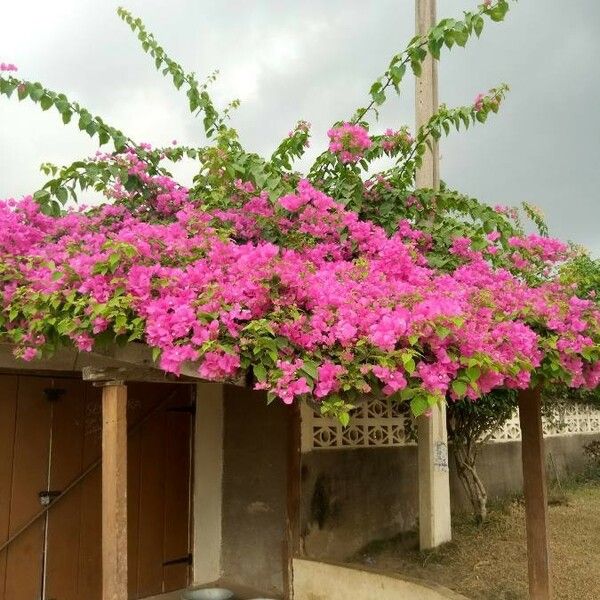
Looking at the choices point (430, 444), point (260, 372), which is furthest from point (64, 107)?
point (430, 444)

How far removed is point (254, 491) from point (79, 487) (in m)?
1.40

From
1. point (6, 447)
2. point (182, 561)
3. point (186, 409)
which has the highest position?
point (186, 409)

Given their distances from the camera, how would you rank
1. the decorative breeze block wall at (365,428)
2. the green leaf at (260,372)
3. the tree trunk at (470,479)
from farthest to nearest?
the tree trunk at (470,479)
the decorative breeze block wall at (365,428)
the green leaf at (260,372)

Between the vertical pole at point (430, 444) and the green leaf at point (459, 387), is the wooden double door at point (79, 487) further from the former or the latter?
the green leaf at point (459, 387)

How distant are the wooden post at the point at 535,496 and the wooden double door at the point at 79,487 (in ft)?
9.10

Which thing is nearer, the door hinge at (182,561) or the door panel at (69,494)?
the door panel at (69,494)

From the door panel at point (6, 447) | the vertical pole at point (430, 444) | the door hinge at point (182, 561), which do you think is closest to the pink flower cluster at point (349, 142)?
the vertical pole at point (430, 444)

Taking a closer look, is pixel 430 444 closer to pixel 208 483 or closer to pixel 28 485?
pixel 208 483

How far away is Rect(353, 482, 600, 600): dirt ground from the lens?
5.57 meters

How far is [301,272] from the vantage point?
3326 mm

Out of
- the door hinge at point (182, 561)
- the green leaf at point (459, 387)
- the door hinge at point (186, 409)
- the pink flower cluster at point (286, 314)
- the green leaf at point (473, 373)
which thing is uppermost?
the pink flower cluster at point (286, 314)

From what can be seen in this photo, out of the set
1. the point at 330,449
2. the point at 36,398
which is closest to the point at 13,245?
the point at 36,398

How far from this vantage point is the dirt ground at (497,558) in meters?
5.57

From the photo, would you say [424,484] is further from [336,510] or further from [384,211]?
[384,211]
